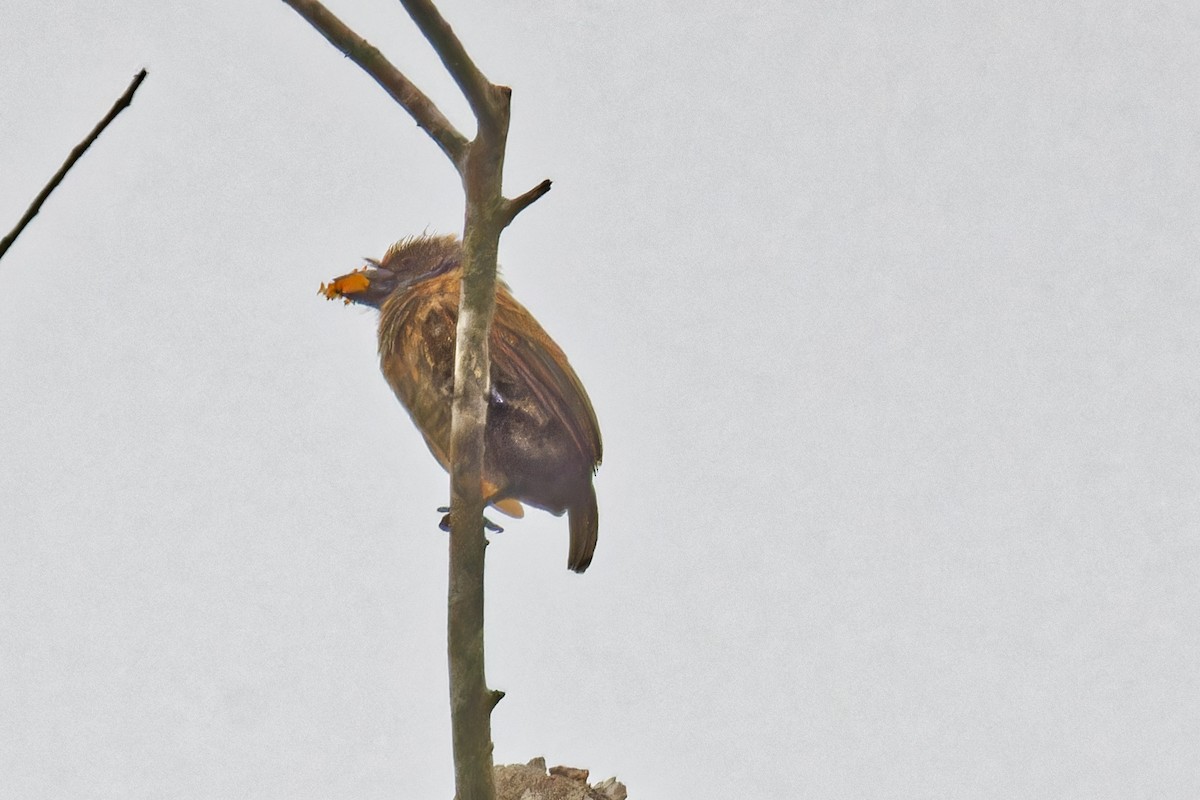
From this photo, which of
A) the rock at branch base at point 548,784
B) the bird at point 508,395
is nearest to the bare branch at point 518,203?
the bird at point 508,395

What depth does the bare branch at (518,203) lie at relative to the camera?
153cm

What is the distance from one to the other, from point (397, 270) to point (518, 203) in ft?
1.85

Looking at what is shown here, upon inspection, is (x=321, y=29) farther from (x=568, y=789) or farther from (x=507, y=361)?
(x=568, y=789)

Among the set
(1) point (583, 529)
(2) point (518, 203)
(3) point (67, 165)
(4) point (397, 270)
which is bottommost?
(3) point (67, 165)

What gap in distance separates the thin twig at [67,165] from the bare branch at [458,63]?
58cm

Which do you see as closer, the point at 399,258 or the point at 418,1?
the point at 418,1

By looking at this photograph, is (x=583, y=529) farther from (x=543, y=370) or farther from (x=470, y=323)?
(x=470, y=323)

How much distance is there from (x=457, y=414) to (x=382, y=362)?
1.47 feet

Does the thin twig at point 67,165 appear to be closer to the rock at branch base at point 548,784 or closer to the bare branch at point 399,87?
the bare branch at point 399,87

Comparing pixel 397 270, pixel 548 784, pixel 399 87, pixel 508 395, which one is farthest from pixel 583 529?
pixel 399 87

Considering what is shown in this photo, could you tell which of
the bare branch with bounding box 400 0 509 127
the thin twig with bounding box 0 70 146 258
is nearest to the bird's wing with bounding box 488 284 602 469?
the bare branch with bounding box 400 0 509 127

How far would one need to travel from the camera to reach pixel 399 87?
63.2 inches

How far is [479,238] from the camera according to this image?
1.58 meters

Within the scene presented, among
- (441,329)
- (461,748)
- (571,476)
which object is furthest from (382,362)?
(461,748)
